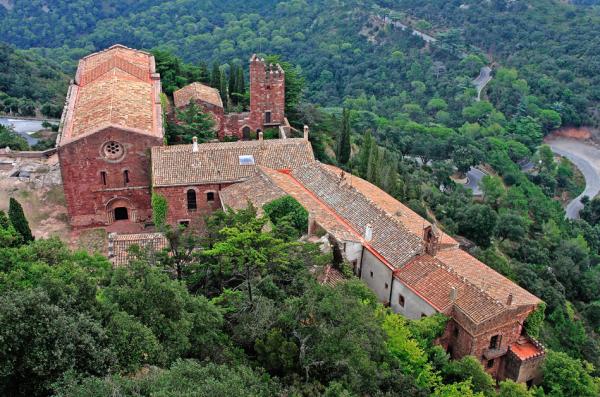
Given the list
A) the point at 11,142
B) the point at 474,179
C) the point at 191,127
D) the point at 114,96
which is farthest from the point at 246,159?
the point at 474,179

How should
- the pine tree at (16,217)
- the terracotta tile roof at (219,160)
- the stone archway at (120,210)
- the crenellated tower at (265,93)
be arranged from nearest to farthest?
the pine tree at (16,217), the terracotta tile roof at (219,160), the stone archway at (120,210), the crenellated tower at (265,93)

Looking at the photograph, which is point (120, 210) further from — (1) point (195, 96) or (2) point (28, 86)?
(2) point (28, 86)

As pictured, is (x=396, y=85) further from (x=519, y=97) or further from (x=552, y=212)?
(x=552, y=212)

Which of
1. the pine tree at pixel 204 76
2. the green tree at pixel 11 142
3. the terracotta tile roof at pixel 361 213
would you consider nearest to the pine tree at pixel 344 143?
the terracotta tile roof at pixel 361 213

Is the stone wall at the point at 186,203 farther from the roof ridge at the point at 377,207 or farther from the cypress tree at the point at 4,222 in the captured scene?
the cypress tree at the point at 4,222

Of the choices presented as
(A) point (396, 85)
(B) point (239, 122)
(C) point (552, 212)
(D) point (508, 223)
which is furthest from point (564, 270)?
(A) point (396, 85)

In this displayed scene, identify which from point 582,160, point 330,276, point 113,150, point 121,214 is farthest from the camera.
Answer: point 582,160
